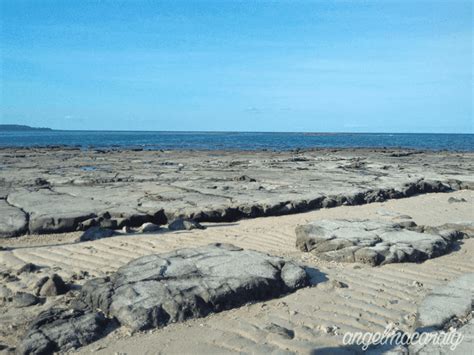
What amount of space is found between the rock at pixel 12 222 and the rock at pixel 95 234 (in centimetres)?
94

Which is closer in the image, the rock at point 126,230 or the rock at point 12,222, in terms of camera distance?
the rock at point 12,222

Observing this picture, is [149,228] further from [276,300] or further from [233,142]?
[233,142]

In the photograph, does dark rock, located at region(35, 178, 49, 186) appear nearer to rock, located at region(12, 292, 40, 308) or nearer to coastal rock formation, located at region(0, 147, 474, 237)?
coastal rock formation, located at region(0, 147, 474, 237)

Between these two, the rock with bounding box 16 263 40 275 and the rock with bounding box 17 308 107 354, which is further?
the rock with bounding box 16 263 40 275

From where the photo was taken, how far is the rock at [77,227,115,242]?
21.3 feet

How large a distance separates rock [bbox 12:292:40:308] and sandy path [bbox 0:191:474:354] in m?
0.85

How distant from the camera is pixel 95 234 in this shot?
657 centimetres

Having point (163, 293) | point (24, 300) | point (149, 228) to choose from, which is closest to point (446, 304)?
point (163, 293)

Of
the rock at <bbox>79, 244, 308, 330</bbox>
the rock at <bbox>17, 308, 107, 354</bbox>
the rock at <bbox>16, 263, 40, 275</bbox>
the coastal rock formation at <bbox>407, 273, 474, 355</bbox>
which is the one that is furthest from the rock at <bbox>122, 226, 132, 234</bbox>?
the coastal rock formation at <bbox>407, 273, 474, 355</bbox>

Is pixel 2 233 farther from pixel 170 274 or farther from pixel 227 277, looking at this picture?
pixel 227 277

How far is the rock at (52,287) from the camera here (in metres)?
4.42

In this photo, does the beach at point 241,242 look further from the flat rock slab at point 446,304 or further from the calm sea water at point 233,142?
the calm sea water at point 233,142

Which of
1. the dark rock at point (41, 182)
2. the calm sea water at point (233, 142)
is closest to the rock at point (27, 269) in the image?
the dark rock at point (41, 182)

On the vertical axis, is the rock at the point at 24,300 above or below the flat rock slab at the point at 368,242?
below
